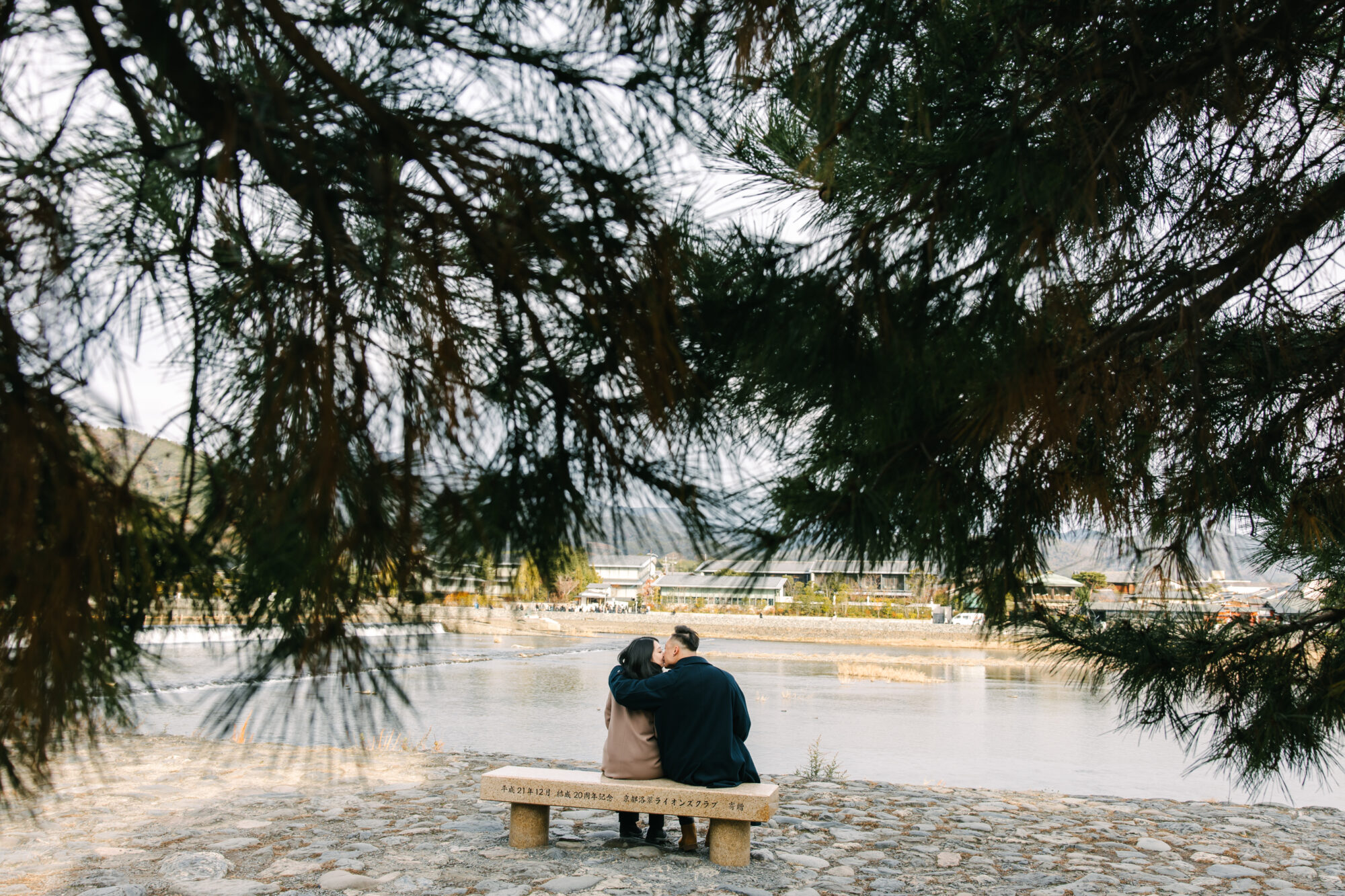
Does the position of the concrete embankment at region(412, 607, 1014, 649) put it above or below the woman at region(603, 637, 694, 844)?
below

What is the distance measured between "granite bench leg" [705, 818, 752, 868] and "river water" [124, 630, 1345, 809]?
135 centimetres

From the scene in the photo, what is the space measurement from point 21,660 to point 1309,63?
12.2 ft

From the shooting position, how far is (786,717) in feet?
45.4

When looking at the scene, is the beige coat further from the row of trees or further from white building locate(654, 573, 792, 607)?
white building locate(654, 573, 792, 607)

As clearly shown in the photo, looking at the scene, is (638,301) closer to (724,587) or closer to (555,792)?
(724,587)

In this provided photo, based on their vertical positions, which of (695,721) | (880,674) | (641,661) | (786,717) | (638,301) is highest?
(638,301)

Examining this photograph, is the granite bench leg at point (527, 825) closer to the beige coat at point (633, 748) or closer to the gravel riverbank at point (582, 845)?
the gravel riverbank at point (582, 845)

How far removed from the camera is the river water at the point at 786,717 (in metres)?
1.54

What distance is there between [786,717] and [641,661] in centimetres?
987

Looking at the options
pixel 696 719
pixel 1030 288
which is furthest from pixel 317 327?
pixel 696 719

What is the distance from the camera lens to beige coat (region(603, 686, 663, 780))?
4426 millimetres

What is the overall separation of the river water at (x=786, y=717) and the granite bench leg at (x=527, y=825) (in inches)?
26.7

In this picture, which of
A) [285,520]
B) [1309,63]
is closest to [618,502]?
[285,520]

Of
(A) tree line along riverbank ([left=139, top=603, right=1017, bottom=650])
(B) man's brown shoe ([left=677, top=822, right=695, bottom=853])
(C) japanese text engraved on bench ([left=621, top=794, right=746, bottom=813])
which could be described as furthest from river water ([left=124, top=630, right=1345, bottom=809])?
(A) tree line along riverbank ([left=139, top=603, right=1017, bottom=650])
